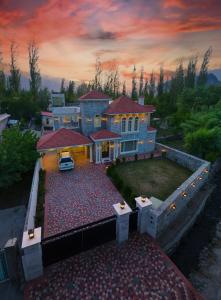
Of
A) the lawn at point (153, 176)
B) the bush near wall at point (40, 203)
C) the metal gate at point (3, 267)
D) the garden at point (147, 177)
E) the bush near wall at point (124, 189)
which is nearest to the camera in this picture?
the metal gate at point (3, 267)

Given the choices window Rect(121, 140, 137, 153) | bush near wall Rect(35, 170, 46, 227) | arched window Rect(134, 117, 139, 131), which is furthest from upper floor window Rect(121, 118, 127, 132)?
bush near wall Rect(35, 170, 46, 227)

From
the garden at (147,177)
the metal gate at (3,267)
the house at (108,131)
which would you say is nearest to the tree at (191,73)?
the house at (108,131)

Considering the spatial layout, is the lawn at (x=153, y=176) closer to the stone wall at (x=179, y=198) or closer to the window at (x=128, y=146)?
the stone wall at (x=179, y=198)

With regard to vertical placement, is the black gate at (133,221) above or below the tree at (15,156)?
below

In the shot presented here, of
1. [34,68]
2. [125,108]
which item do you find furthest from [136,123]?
[34,68]

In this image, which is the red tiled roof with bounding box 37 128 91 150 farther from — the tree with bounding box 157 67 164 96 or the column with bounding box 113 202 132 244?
the tree with bounding box 157 67 164 96

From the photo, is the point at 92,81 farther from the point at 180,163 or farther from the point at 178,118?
the point at 180,163
